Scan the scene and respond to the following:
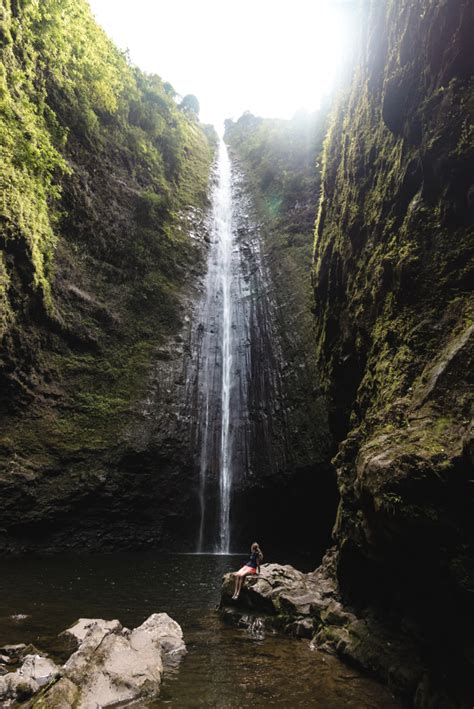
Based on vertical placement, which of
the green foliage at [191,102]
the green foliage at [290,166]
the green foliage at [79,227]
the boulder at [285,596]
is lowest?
the boulder at [285,596]

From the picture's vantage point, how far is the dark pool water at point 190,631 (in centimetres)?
444

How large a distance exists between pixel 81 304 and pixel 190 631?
13457 millimetres

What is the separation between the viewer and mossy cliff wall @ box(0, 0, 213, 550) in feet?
43.1

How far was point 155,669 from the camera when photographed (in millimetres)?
4688

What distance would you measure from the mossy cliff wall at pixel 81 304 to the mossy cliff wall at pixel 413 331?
8.87 m

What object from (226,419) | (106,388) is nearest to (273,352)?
(226,419)

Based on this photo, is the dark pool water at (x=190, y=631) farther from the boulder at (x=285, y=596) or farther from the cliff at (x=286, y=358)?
the cliff at (x=286, y=358)

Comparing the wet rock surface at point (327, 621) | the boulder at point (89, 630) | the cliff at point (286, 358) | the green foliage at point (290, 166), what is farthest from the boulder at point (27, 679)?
the green foliage at point (290, 166)

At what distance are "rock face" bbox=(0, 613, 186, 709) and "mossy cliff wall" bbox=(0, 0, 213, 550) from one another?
9.11 m

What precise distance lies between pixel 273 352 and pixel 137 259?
800 centimetres

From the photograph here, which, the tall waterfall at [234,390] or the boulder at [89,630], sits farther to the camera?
the tall waterfall at [234,390]

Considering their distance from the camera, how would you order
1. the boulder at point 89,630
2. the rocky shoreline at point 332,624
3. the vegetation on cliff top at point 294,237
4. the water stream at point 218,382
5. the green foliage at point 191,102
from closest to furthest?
1. the rocky shoreline at point 332,624
2. the boulder at point 89,630
3. the water stream at point 218,382
4. the vegetation on cliff top at point 294,237
5. the green foliage at point 191,102

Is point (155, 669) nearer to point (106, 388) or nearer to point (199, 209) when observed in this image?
point (106, 388)

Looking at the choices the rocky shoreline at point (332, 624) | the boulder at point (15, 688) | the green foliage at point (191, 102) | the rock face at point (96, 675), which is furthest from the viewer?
the green foliage at point (191, 102)
